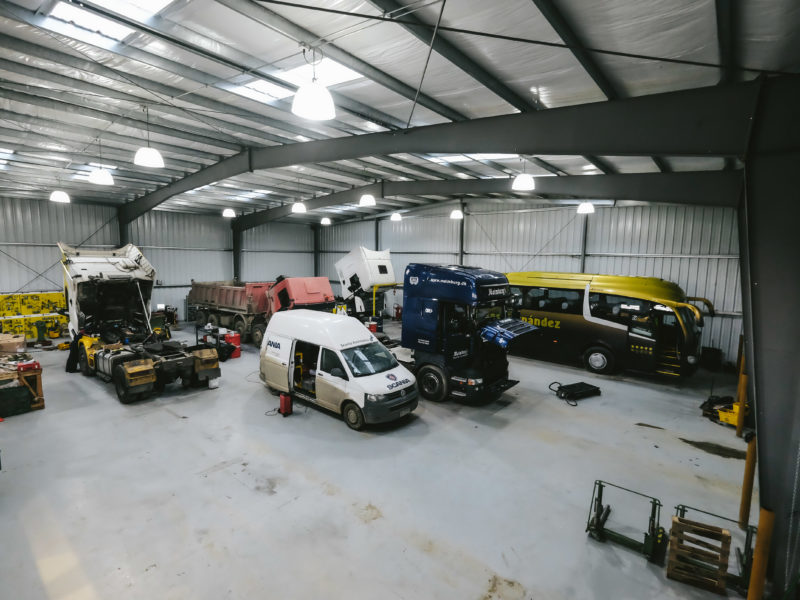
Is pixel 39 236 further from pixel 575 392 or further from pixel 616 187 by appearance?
pixel 616 187

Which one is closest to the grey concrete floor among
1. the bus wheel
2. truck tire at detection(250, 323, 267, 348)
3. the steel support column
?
the steel support column

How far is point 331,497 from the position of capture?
520 cm

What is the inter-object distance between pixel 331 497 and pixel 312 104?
16.1 feet

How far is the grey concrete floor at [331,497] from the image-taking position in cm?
392

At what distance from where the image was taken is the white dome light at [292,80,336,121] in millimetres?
4082

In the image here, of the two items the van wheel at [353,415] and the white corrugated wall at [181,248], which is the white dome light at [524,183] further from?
the white corrugated wall at [181,248]

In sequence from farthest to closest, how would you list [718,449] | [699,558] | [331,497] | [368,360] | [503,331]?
[503,331]
[368,360]
[718,449]
[331,497]
[699,558]

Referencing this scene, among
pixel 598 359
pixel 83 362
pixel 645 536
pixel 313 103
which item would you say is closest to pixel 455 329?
pixel 645 536

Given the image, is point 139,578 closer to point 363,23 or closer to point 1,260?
point 363,23

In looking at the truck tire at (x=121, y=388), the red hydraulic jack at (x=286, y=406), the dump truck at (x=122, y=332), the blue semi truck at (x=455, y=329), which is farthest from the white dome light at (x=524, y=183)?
the truck tire at (x=121, y=388)

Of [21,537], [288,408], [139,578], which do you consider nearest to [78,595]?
[139,578]

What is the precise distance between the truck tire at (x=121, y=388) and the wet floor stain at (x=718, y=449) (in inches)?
439

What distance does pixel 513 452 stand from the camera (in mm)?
6590

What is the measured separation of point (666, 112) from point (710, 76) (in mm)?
969
